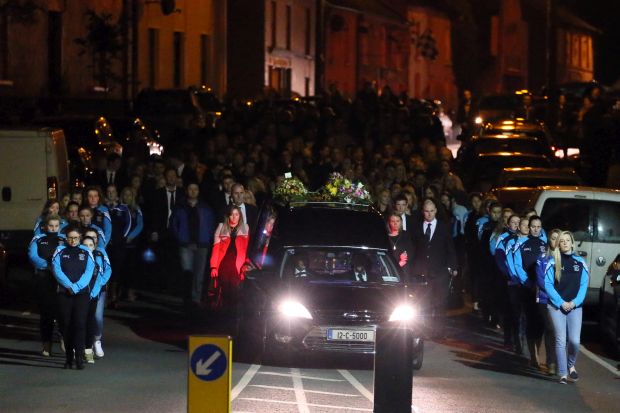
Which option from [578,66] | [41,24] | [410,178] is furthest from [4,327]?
[578,66]

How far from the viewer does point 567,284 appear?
48.1ft

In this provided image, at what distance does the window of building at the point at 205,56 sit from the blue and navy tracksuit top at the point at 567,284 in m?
36.0

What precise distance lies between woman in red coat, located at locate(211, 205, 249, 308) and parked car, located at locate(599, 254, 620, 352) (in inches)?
165

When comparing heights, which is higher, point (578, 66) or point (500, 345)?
point (578, 66)

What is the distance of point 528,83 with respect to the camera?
3639 inches

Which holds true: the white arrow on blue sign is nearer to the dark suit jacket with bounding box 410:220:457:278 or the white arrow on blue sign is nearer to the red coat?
the red coat

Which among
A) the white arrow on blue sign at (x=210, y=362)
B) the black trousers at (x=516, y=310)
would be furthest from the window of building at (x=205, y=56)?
the white arrow on blue sign at (x=210, y=362)

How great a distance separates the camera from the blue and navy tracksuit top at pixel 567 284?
14.6 meters

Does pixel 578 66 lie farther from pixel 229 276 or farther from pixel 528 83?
pixel 229 276

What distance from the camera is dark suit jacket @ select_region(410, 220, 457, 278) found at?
61.0 feet

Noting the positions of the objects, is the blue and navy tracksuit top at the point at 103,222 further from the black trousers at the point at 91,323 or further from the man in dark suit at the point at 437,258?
the man in dark suit at the point at 437,258

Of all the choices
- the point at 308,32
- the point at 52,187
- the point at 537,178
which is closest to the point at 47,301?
the point at 52,187

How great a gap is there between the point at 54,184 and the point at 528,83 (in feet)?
241

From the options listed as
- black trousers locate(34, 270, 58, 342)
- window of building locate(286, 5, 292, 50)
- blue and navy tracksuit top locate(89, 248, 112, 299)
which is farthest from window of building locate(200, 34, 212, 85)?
blue and navy tracksuit top locate(89, 248, 112, 299)
